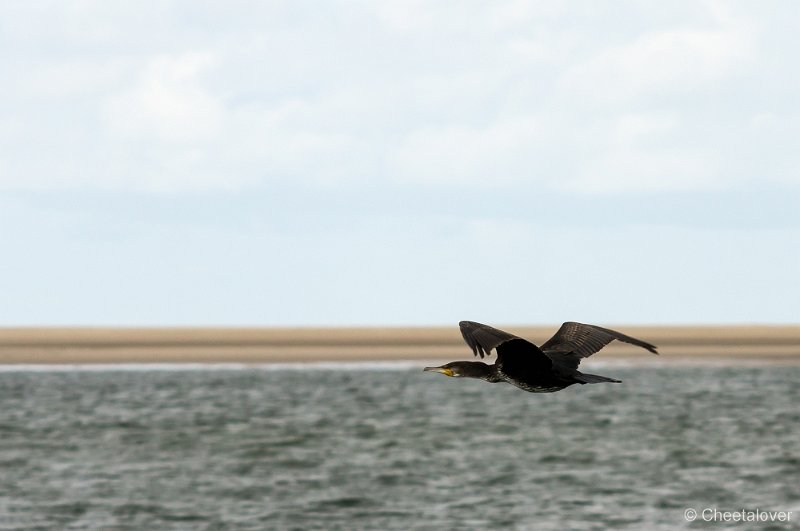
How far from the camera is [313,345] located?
72.1m

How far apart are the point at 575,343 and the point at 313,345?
62088 millimetres

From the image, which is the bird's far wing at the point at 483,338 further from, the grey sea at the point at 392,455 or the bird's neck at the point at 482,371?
the grey sea at the point at 392,455

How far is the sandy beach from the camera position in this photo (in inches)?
2633

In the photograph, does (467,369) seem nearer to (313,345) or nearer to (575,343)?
(575,343)

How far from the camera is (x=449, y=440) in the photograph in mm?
35938

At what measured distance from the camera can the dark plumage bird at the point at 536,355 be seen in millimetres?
9102

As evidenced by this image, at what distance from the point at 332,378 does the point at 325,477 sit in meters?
31.1

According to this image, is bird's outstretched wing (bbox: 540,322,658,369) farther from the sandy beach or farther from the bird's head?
the sandy beach

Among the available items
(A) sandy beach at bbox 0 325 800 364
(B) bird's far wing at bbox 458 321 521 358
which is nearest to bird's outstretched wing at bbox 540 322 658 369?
(B) bird's far wing at bbox 458 321 521 358

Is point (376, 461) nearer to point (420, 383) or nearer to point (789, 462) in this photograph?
point (789, 462)

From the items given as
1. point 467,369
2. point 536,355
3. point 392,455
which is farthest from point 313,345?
point 536,355

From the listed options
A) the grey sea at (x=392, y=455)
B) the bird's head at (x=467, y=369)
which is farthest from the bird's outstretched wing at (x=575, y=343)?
the grey sea at (x=392, y=455)

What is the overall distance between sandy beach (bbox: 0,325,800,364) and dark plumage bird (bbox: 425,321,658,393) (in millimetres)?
51227

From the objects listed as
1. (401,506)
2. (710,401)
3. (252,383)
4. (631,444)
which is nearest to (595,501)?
(401,506)
